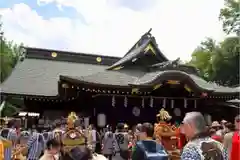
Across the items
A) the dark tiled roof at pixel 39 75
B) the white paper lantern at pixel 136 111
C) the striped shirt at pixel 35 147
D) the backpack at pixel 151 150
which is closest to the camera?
the backpack at pixel 151 150

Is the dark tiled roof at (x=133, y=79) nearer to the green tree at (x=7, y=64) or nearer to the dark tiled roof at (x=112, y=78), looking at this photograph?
the dark tiled roof at (x=112, y=78)

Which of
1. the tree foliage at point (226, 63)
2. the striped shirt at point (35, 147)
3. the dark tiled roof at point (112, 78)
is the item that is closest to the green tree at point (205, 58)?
the tree foliage at point (226, 63)

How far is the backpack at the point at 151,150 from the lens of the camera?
458 cm

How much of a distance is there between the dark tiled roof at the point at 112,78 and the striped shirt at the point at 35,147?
5853mm

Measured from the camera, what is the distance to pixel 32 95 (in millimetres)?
17344

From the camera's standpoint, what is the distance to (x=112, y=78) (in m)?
16.2

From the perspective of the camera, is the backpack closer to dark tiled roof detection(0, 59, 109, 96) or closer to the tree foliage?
dark tiled roof detection(0, 59, 109, 96)

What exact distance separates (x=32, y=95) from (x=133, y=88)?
469cm

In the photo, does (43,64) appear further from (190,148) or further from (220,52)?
(190,148)

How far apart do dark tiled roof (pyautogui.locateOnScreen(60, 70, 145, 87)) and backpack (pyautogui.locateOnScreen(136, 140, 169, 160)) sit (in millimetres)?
10056

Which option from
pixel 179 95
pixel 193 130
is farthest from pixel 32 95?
pixel 193 130

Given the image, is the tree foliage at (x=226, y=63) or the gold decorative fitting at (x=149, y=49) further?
the tree foliage at (x=226, y=63)

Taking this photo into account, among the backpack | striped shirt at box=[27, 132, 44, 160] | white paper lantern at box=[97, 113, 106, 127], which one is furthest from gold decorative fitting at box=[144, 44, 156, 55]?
the backpack

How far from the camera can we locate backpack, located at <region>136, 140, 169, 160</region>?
4.58 metres
